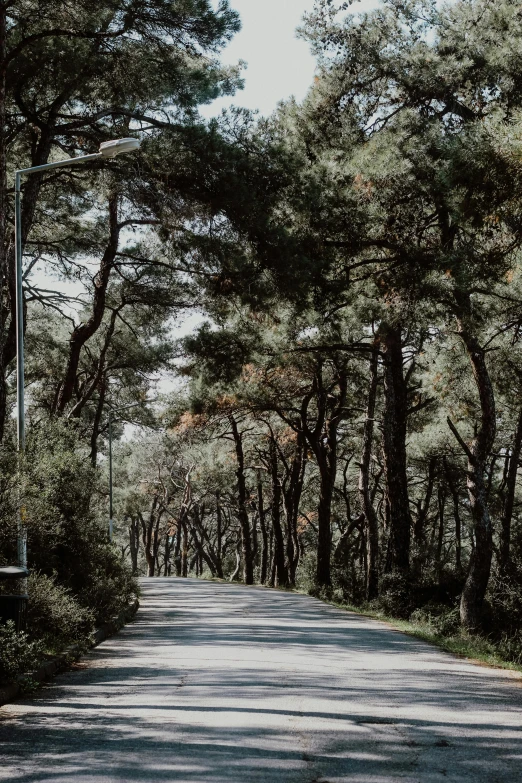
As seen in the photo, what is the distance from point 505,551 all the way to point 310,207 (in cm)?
1515

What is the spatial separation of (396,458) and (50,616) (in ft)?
38.1

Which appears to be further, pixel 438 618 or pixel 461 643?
pixel 438 618

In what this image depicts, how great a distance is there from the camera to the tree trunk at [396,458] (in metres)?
21.3

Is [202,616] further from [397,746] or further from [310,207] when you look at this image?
[397,746]

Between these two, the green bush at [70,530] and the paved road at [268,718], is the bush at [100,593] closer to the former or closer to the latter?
the green bush at [70,530]

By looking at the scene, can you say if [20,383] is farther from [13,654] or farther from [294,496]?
[294,496]

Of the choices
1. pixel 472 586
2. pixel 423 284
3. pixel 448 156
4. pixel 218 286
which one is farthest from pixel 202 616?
pixel 448 156

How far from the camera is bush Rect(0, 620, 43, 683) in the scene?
847 centimetres

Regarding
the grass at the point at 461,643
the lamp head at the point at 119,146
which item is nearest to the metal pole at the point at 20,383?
the lamp head at the point at 119,146

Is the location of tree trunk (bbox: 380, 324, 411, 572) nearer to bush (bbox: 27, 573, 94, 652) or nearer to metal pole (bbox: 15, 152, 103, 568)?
metal pole (bbox: 15, 152, 103, 568)

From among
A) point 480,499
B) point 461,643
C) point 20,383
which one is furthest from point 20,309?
point 480,499

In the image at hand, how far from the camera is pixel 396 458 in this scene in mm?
21391

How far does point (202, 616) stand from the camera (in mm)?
19969

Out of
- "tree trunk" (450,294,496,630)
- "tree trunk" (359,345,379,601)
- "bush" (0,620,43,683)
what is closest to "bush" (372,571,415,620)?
"tree trunk" (450,294,496,630)
